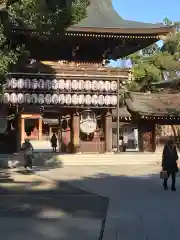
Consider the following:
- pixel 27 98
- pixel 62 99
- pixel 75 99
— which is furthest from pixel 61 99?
pixel 27 98

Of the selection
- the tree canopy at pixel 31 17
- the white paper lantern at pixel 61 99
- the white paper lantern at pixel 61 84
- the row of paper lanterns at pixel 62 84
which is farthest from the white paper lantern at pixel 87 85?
the tree canopy at pixel 31 17

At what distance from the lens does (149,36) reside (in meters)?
27.5

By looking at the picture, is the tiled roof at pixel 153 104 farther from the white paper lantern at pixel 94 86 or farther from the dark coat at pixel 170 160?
the dark coat at pixel 170 160

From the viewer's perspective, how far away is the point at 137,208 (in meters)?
10.7

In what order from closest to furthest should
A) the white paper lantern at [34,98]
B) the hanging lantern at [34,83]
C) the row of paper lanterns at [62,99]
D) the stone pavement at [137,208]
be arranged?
the stone pavement at [137,208] → the hanging lantern at [34,83] → the row of paper lanterns at [62,99] → the white paper lantern at [34,98]

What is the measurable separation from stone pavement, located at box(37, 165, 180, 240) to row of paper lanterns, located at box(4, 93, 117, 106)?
11231 mm

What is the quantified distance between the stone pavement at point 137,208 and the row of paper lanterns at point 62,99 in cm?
1123

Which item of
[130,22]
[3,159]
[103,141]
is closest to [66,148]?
[103,141]

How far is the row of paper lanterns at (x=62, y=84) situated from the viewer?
27781mm

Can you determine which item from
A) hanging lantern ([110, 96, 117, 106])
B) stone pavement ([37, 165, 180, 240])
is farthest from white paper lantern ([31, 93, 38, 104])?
stone pavement ([37, 165, 180, 240])

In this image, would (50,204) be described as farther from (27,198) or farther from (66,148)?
(66,148)

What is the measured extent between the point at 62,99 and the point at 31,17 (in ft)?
55.4

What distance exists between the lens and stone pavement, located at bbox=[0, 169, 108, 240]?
797 centimetres

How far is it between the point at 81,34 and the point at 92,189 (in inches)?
552
